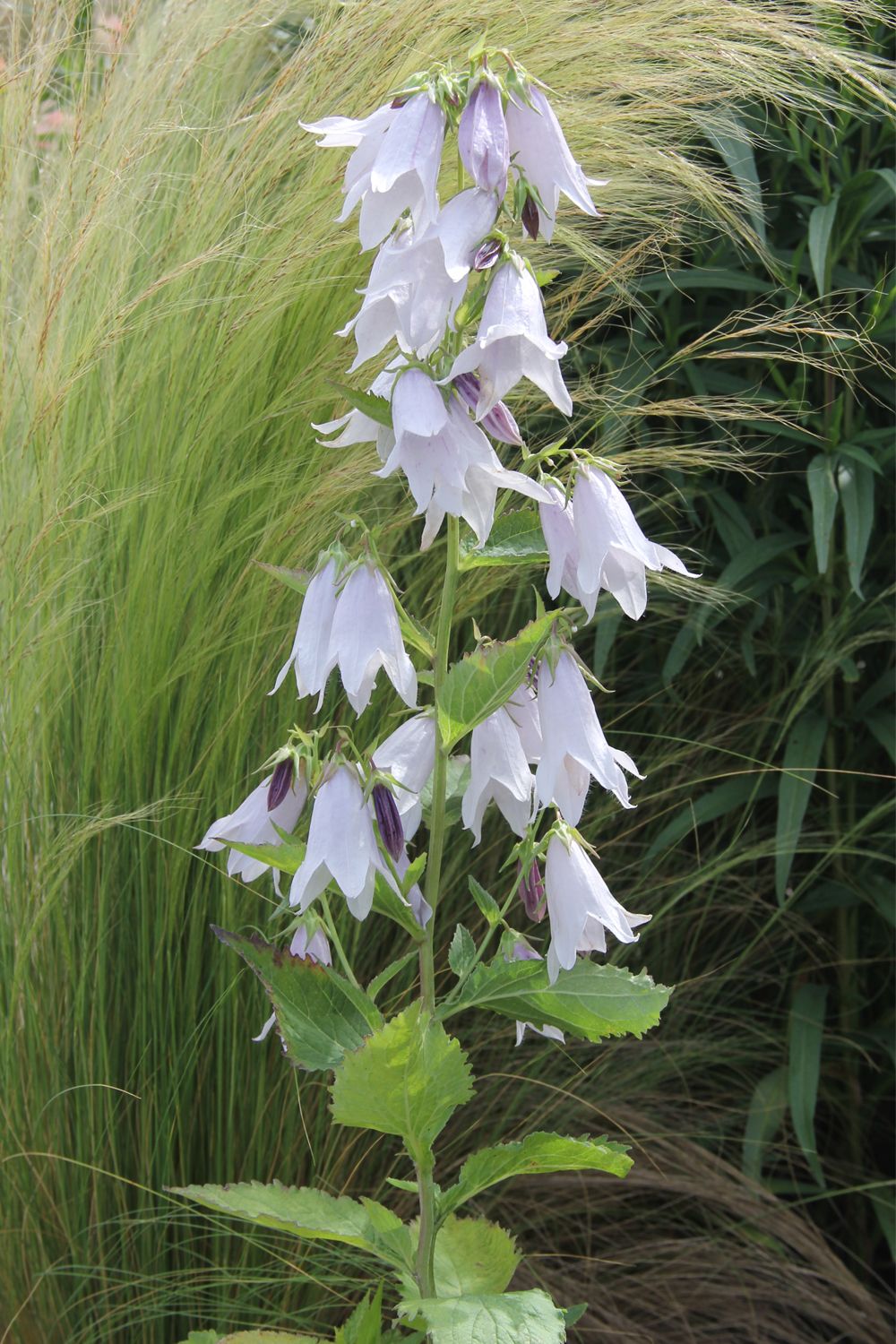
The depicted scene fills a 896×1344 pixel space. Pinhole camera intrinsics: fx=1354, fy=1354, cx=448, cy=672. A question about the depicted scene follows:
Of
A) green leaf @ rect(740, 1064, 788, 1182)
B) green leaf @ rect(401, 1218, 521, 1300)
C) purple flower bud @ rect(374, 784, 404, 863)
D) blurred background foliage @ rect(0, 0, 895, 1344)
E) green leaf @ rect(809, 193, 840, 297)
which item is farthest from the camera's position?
green leaf @ rect(740, 1064, 788, 1182)

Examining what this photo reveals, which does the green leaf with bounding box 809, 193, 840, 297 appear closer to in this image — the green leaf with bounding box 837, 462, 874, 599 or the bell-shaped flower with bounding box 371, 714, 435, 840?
the green leaf with bounding box 837, 462, 874, 599

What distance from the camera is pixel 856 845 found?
5.34ft

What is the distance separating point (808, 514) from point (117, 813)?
2.84ft

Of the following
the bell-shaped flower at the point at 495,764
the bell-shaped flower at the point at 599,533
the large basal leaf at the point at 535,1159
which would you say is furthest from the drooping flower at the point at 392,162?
the large basal leaf at the point at 535,1159

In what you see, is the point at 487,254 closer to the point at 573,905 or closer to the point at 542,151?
the point at 542,151

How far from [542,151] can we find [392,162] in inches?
3.6

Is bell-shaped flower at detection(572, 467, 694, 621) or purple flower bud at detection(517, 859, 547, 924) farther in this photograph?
purple flower bud at detection(517, 859, 547, 924)

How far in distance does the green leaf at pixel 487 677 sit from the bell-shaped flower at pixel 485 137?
246 millimetres

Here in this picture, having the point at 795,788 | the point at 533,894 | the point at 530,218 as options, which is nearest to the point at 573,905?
the point at 533,894

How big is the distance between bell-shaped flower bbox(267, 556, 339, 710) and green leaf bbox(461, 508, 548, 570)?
0.10 meters

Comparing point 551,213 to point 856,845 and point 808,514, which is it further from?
point 856,845

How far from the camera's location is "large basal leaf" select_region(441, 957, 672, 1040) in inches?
33.3

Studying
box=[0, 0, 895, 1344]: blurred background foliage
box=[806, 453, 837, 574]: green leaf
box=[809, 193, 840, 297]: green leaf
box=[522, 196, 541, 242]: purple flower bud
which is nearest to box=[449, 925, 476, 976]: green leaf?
box=[0, 0, 895, 1344]: blurred background foliage

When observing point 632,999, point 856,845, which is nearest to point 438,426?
point 632,999
